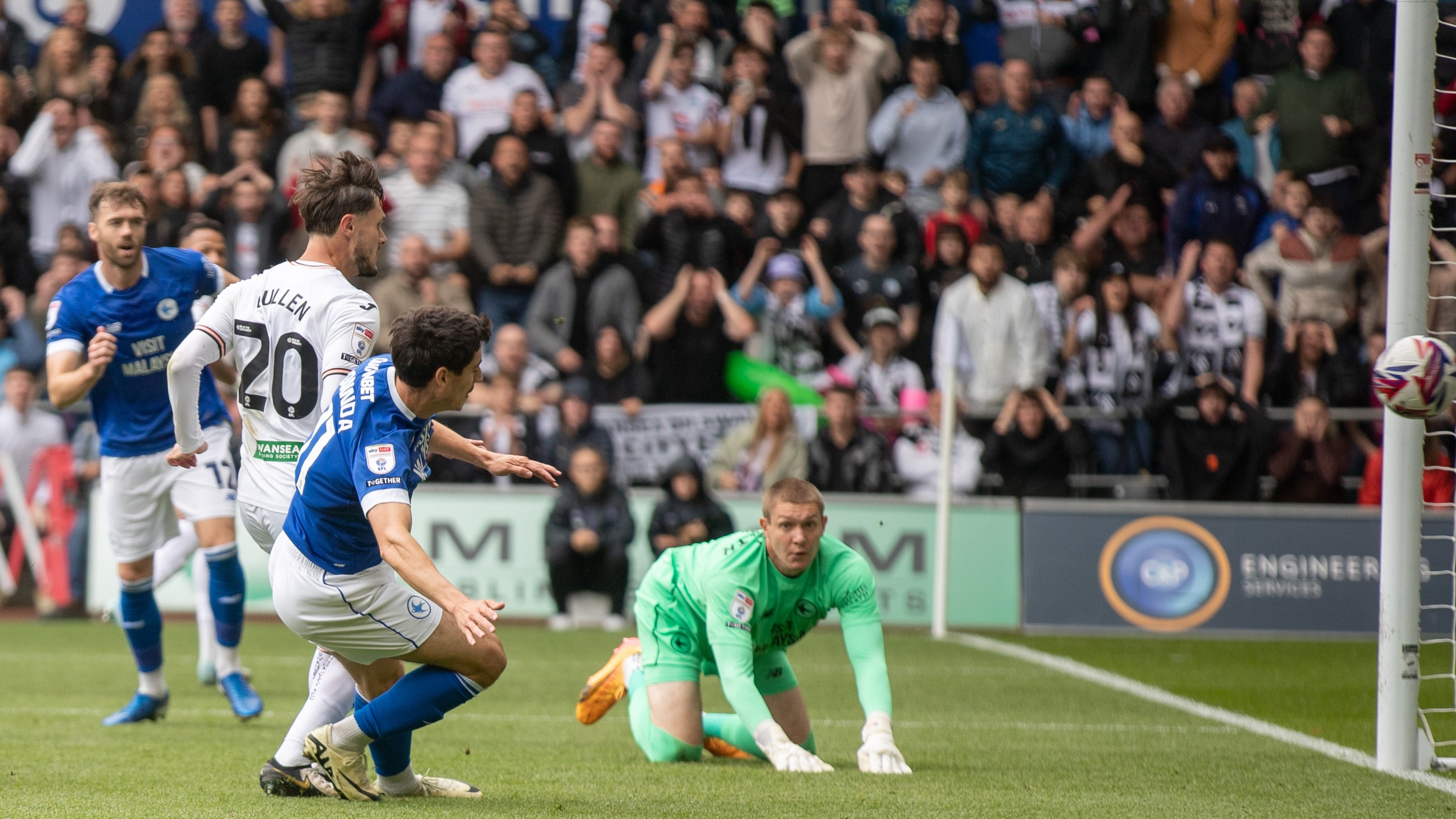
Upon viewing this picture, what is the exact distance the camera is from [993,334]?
13.9 metres

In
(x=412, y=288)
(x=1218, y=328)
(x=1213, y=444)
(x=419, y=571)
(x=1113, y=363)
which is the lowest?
(x=419, y=571)

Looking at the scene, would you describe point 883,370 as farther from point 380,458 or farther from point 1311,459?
point 380,458

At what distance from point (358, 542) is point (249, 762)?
1.71 metres

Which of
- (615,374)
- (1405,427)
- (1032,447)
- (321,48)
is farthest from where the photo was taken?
(321,48)

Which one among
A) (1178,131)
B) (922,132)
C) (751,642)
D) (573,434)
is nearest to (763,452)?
(573,434)

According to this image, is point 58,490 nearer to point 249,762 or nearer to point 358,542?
point 249,762

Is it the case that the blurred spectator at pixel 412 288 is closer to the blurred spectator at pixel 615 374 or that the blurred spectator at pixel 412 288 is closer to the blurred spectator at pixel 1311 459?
the blurred spectator at pixel 615 374

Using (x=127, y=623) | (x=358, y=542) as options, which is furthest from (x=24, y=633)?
(x=358, y=542)

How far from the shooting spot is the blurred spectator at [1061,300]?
46.8 feet

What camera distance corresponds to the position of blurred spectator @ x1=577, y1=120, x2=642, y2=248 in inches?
588

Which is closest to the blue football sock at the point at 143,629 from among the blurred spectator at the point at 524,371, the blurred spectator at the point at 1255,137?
the blurred spectator at the point at 524,371

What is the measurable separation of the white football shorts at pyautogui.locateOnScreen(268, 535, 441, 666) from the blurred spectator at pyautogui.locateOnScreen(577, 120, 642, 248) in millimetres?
10061

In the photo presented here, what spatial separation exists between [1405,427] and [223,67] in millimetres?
12574

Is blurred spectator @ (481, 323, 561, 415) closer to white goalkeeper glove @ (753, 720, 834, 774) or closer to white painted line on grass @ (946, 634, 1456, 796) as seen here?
white painted line on grass @ (946, 634, 1456, 796)
